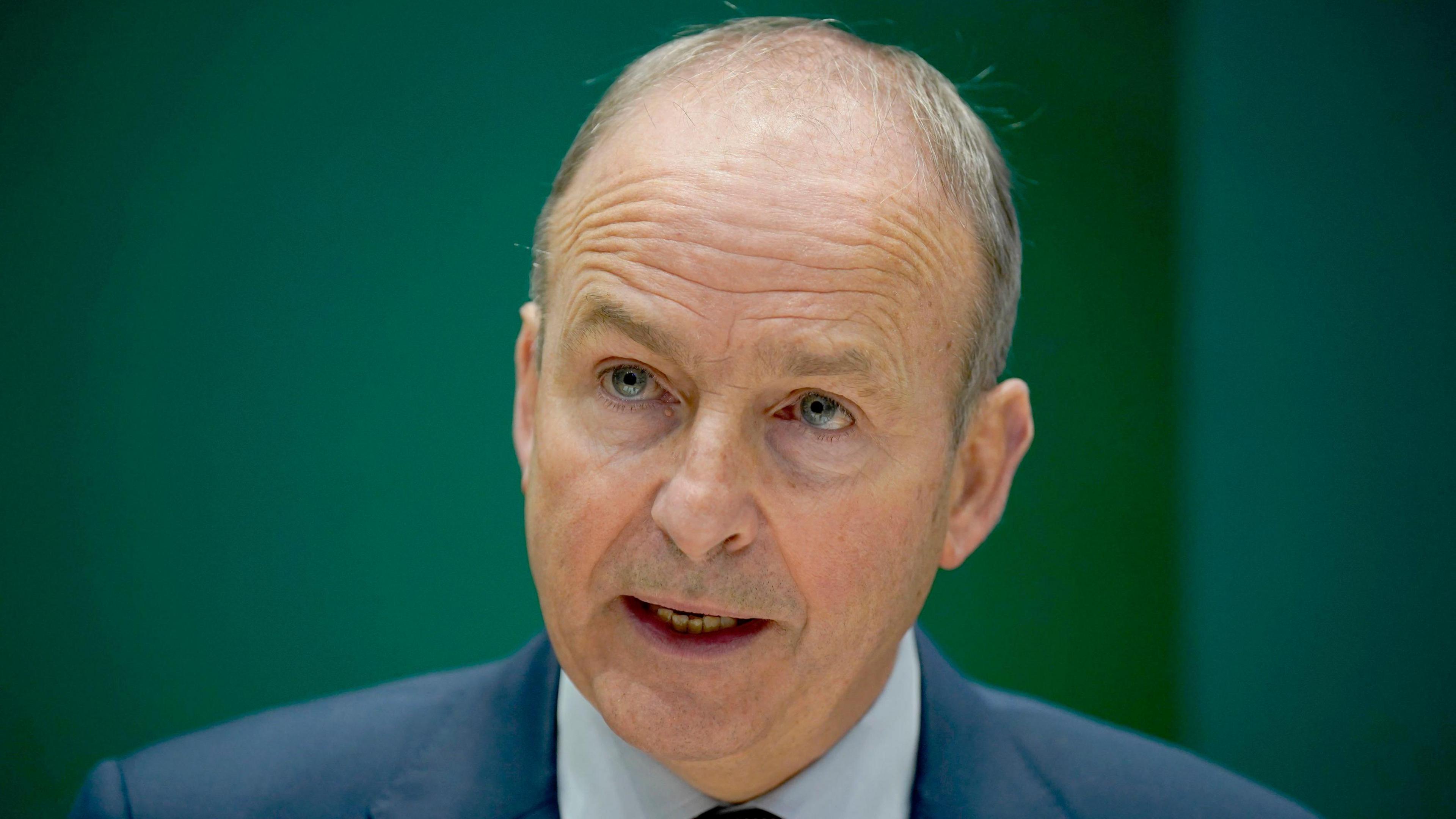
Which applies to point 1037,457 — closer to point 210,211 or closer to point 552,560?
point 552,560

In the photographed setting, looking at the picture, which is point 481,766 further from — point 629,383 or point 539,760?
point 629,383

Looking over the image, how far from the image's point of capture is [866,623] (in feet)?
5.08

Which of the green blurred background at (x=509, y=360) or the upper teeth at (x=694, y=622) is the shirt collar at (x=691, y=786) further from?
the green blurred background at (x=509, y=360)

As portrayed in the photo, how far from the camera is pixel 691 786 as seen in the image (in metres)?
1.68

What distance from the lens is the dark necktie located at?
1.65 m

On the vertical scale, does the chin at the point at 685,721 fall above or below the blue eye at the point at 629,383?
below

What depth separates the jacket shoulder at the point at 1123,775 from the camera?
74.1 inches

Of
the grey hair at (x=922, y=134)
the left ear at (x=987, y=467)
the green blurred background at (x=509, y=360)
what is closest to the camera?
the grey hair at (x=922, y=134)

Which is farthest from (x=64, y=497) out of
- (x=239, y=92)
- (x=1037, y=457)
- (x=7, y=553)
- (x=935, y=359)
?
(x=1037, y=457)

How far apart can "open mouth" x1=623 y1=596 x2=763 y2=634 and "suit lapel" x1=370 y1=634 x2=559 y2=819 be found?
1.10 feet

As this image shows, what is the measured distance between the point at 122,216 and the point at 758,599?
139cm

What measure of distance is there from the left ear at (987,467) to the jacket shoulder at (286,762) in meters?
0.70

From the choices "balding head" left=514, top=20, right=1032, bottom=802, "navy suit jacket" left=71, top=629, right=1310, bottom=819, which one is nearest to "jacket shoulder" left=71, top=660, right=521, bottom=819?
"navy suit jacket" left=71, top=629, right=1310, bottom=819

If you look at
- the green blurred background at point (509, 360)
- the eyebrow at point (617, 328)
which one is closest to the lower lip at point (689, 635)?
the eyebrow at point (617, 328)
